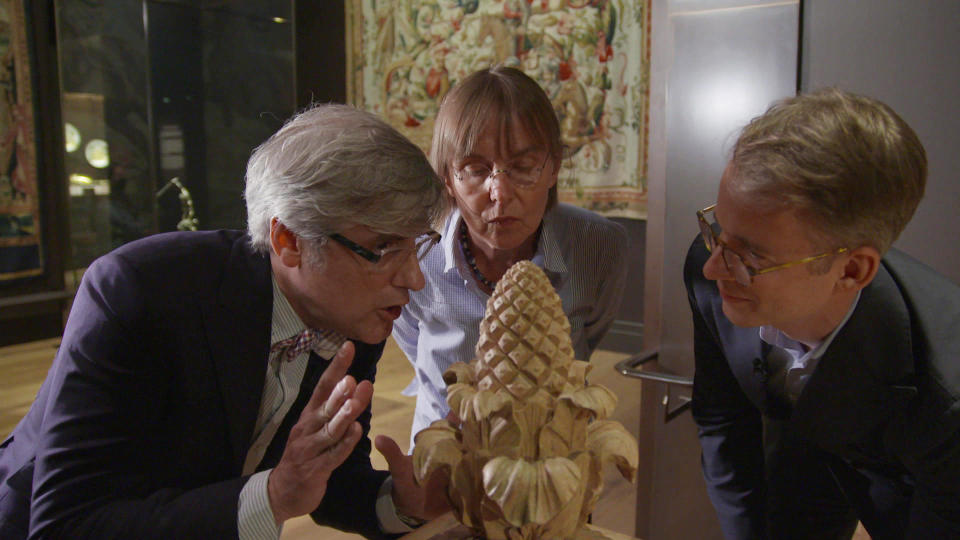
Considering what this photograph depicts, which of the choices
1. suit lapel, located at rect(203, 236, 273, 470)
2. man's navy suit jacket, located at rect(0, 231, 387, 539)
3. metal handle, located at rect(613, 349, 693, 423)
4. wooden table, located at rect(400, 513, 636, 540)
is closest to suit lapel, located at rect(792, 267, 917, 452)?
wooden table, located at rect(400, 513, 636, 540)

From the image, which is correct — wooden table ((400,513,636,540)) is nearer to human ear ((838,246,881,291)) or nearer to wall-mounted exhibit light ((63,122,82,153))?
human ear ((838,246,881,291))

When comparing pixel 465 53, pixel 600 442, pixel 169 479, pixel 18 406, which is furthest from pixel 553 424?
pixel 465 53

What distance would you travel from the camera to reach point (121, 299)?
4.27ft

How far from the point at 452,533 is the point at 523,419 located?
0.22 meters

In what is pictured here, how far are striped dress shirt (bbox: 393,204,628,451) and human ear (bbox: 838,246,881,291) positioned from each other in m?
0.79

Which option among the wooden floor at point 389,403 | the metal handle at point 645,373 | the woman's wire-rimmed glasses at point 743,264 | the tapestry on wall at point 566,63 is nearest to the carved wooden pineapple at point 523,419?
the woman's wire-rimmed glasses at point 743,264

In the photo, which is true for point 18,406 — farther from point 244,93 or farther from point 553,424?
point 553,424

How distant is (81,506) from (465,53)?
199 inches

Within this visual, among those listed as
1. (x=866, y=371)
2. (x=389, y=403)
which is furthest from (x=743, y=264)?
(x=389, y=403)

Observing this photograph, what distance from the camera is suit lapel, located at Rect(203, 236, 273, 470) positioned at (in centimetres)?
135

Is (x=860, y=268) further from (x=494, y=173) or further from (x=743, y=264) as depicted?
(x=494, y=173)

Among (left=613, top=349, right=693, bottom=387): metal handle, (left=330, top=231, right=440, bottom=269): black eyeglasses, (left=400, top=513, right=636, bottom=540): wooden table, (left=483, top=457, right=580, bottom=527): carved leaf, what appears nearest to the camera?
(left=483, top=457, right=580, bottom=527): carved leaf

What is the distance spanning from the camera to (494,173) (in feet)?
5.68

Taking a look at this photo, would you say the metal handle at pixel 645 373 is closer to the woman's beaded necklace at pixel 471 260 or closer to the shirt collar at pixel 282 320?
the woman's beaded necklace at pixel 471 260
